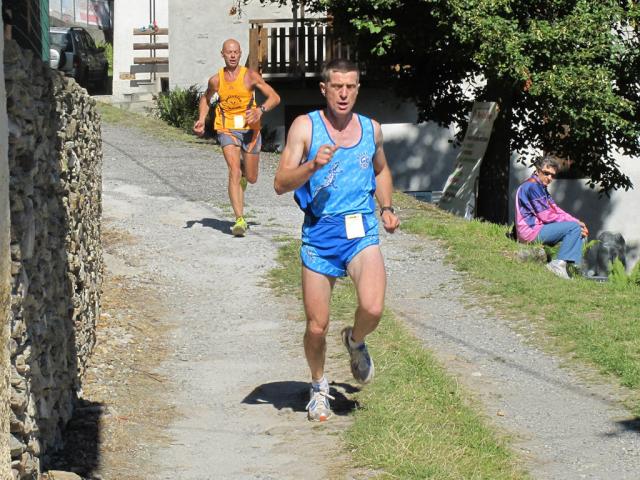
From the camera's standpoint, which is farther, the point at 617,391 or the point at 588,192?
the point at 588,192

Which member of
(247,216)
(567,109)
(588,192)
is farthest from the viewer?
(588,192)

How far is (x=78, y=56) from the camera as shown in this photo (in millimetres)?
29219

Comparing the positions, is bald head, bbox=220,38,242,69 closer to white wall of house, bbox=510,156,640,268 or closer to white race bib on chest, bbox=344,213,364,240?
white race bib on chest, bbox=344,213,364,240

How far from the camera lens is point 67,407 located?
6.21 m

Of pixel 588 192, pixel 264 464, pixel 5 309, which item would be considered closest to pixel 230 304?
pixel 264 464

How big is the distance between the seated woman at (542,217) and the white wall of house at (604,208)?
37.7ft

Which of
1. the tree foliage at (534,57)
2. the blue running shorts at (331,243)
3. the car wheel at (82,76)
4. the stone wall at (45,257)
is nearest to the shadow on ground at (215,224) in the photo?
the stone wall at (45,257)

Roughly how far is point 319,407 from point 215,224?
20.9ft

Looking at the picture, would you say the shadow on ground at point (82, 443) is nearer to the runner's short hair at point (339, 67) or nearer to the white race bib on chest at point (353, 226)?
the white race bib on chest at point (353, 226)

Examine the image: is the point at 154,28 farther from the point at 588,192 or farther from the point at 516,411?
the point at 516,411

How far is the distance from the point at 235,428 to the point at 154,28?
76.0ft

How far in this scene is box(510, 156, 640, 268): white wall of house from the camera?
2320cm

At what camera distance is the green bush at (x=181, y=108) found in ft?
77.0

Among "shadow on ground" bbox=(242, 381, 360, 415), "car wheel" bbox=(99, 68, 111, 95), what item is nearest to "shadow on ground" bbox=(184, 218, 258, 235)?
"shadow on ground" bbox=(242, 381, 360, 415)
